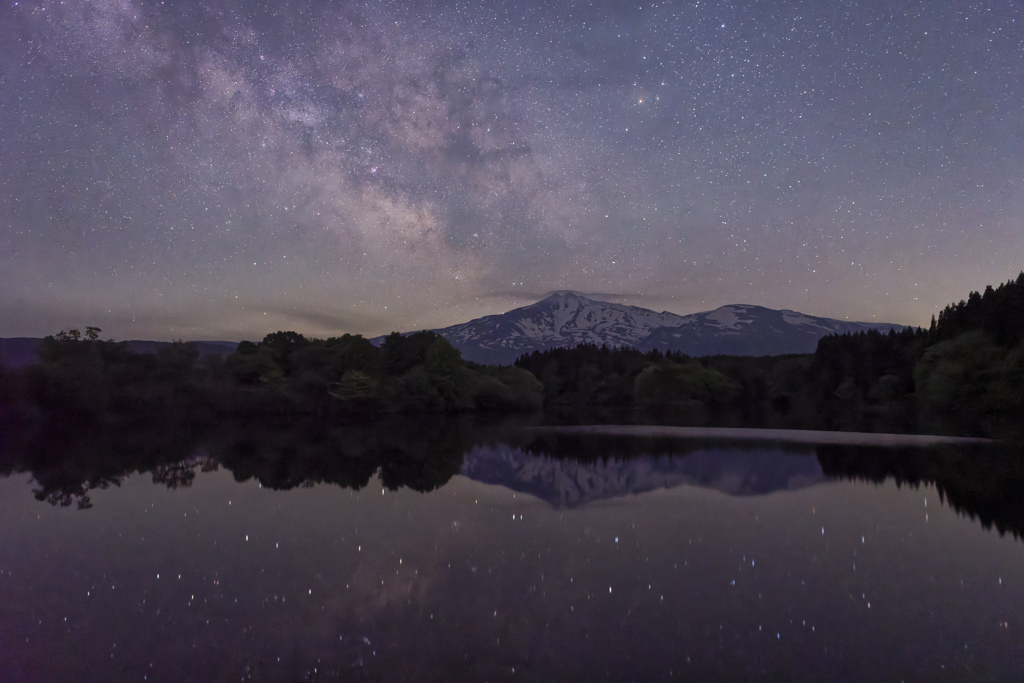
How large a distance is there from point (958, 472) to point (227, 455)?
34.4 meters

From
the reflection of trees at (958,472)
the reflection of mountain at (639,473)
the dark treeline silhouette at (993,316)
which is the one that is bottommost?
the reflection of mountain at (639,473)

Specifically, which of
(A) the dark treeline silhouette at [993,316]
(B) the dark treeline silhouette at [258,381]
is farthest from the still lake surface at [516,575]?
(A) the dark treeline silhouette at [993,316]

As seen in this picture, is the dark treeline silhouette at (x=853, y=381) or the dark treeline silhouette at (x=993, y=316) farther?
the dark treeline silhouette at (x=993, y=316)

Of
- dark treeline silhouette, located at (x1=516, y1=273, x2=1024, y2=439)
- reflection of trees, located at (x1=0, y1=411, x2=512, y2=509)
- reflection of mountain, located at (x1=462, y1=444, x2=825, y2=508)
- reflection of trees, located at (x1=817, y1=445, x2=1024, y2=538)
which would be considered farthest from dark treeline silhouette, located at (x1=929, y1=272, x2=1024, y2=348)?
reflection of trees, located at (x1=0, y1=411, x2=512, y2=509)

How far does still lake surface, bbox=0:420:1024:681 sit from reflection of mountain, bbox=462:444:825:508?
0.24m

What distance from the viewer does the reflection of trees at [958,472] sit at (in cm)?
1681

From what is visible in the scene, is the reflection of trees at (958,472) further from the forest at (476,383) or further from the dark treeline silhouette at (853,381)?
the dark treeline silhouette at (853,381)

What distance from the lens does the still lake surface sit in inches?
315

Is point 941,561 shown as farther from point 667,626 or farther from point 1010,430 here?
point 1010,430

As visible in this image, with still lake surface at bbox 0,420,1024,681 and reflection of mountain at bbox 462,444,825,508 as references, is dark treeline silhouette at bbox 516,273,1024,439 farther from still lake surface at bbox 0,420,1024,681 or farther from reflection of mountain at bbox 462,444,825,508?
still lake surface at bbox 0,420,1024,681

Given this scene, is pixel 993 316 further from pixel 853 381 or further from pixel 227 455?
pixel 227 455

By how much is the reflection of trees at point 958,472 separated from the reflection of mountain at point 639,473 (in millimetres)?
1969

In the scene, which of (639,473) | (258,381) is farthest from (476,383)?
(639,473)

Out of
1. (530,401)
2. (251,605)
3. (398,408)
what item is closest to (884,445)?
(251,605)
